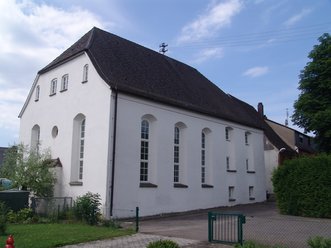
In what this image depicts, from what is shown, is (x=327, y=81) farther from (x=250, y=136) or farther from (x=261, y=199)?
(x=261, y=199)

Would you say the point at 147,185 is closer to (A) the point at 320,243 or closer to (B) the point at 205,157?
(B) the point at 205,157

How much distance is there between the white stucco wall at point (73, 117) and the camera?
19.6 m

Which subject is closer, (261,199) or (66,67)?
(66,67)

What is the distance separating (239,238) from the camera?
11555 millimetres

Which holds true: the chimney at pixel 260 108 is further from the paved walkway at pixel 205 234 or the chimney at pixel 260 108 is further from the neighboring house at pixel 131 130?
the paved walkway at pixel 205 234

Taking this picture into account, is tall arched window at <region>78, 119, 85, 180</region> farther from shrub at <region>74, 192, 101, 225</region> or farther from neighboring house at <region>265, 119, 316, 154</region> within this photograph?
neighboring house at <region>265, 119, 316, 154</region>

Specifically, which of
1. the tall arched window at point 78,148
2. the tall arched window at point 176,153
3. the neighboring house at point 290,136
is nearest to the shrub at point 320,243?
the tall arched window at point 78,148

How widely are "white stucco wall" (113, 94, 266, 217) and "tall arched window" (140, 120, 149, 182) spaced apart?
13.7 inches

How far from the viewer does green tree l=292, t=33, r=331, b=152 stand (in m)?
26.7

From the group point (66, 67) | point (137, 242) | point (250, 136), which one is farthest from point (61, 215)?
point (250, 136)

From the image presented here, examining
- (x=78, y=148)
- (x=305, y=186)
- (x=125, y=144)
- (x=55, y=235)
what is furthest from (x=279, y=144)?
(x=55, y=235)

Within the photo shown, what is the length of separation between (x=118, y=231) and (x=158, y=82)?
12.0 metres

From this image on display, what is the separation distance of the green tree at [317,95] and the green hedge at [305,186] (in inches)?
246

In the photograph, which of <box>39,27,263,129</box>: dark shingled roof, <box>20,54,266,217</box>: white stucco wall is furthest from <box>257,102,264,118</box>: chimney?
<box>20,54,266,217</box>: white stucco wall
